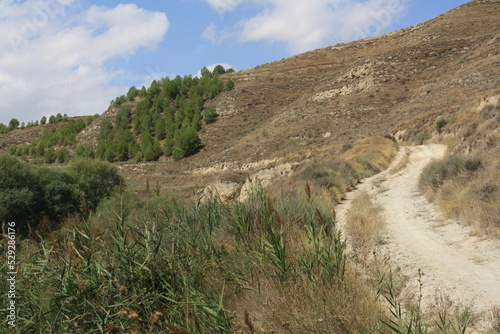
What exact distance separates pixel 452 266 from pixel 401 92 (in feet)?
126

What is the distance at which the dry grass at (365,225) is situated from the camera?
23.3ft

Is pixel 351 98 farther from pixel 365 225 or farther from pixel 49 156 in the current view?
pixel 49 156

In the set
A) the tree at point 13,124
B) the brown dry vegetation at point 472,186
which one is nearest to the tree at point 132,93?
the tree at point 13,124

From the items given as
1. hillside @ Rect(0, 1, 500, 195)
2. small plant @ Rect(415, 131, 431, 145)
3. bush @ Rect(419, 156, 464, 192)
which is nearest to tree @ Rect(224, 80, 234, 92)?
hillside @ Rect(0, 1, 500, 195)

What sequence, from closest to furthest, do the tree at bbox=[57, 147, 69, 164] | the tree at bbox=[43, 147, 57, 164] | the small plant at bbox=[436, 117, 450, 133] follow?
the small plant at bbox=[436, 117, 450, 133] → the tree at bbox=[57, 147, 69, 164] → the tree at bbox=[43, 147, 57, 164]

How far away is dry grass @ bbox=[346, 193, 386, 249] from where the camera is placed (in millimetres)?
7098

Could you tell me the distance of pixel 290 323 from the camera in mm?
3400

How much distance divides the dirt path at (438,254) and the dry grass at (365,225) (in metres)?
0.20

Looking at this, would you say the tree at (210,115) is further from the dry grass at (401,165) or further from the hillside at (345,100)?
the dry grass at (401,165)

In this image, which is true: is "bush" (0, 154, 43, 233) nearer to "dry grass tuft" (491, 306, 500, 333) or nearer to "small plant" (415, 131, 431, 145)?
"dry grass tuft" (491, 306, 500, 333)

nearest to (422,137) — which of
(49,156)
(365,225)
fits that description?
(365,225)

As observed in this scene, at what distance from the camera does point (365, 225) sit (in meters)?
7.96

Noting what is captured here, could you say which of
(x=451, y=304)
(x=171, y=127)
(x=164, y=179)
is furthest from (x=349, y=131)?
(x=451, y=304)

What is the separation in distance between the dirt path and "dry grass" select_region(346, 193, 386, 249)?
0.20 m
